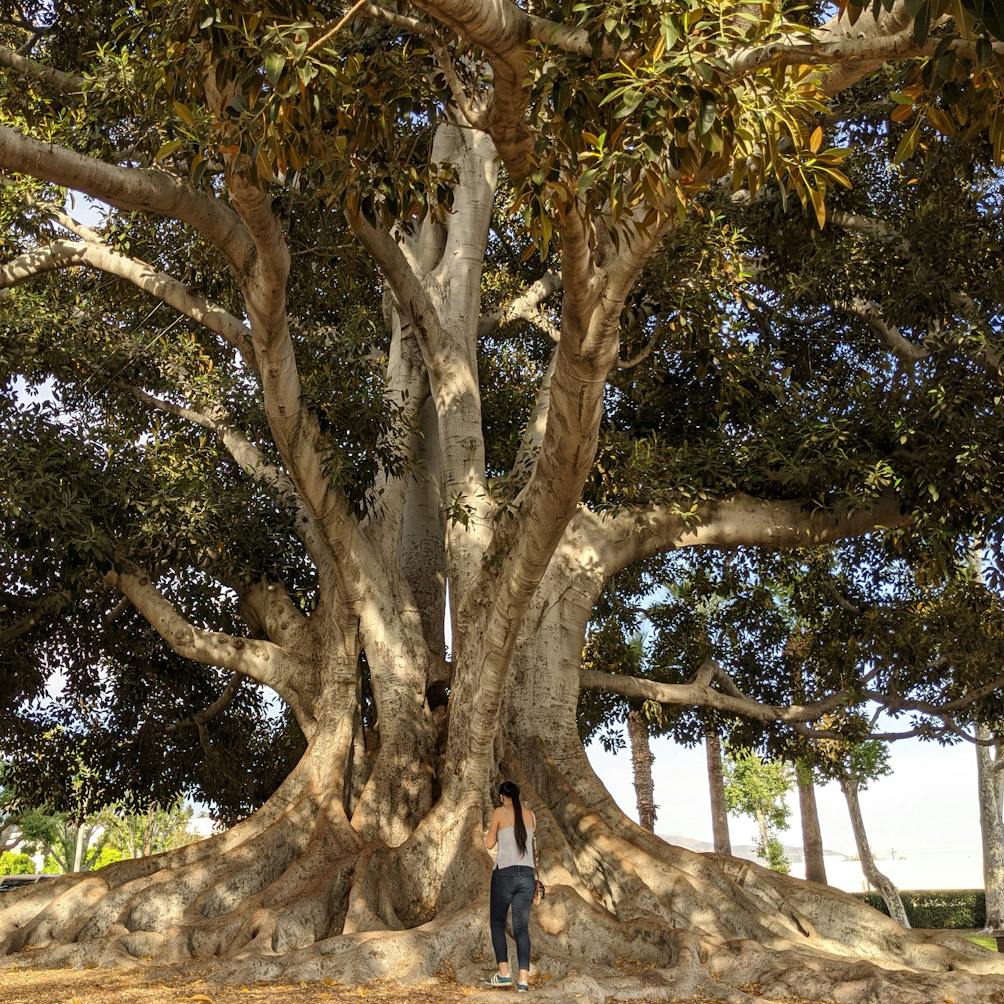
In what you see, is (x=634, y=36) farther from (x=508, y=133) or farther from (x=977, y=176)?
(x=977, y=176)

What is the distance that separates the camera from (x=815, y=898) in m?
9.18

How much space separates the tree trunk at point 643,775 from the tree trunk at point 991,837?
7.09 meters

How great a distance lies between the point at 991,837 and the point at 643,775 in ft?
25.1

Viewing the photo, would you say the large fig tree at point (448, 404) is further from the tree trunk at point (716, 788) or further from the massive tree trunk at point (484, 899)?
the tree trunk at point (716, 788)

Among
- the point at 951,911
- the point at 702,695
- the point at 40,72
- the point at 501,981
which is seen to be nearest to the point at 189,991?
the point at 501,981

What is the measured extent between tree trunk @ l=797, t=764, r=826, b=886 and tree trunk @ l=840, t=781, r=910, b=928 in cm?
89

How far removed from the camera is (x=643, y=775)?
23.3m

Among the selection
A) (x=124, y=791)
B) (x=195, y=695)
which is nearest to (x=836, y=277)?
(x=195, y=695)

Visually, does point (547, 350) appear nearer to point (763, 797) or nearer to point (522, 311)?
point (522, 311)

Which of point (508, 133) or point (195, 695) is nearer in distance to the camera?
point (508, 133)

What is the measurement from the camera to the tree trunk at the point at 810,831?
24094 mm

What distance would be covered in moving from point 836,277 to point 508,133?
24.2 feet

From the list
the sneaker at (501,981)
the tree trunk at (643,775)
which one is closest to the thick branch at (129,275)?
the sneaker at (501,981)

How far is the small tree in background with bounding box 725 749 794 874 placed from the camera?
148 feet
